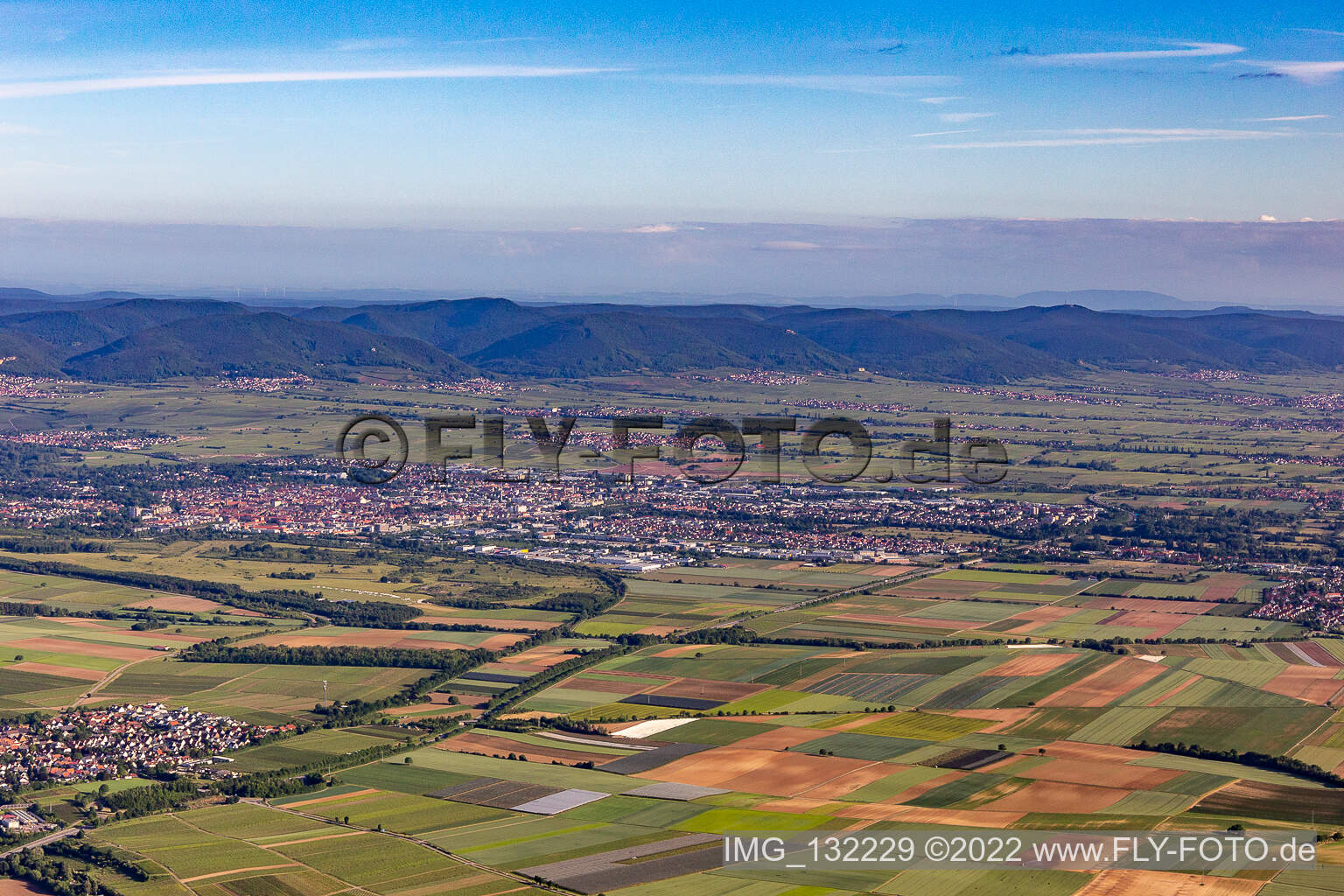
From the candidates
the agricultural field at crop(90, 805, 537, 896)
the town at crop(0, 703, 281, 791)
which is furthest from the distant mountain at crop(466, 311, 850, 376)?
the agricultural field at crop(90, 805, 537, 896)

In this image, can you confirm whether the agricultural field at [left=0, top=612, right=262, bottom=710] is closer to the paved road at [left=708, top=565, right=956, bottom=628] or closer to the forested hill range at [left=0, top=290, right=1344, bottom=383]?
the paved road at [left=708, top=565, right=956, bottom=628]

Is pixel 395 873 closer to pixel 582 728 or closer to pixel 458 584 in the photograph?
pixel 582 728

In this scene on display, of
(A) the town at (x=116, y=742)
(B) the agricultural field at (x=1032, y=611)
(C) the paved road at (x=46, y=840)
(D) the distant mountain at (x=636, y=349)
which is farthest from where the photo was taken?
(D) the distant mountain at (x=636, y=349)

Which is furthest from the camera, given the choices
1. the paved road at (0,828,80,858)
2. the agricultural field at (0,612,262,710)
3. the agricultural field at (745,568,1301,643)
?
the agricultural field at (745,568,1301,643)

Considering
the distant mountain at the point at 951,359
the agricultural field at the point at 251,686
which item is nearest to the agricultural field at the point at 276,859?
the agricultural field at the point at 251,686

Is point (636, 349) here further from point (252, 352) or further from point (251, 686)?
point (251, 686)

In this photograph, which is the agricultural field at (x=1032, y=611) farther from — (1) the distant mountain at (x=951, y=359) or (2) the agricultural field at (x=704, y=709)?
(1) the distant mountain at (x=951, y=359)

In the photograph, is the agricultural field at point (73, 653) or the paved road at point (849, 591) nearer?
the agricultural field at point (73, 653)

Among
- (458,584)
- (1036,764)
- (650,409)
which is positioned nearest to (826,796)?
(1036,764)

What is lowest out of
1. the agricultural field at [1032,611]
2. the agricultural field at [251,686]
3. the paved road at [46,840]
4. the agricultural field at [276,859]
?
the paved road at [46,840]
